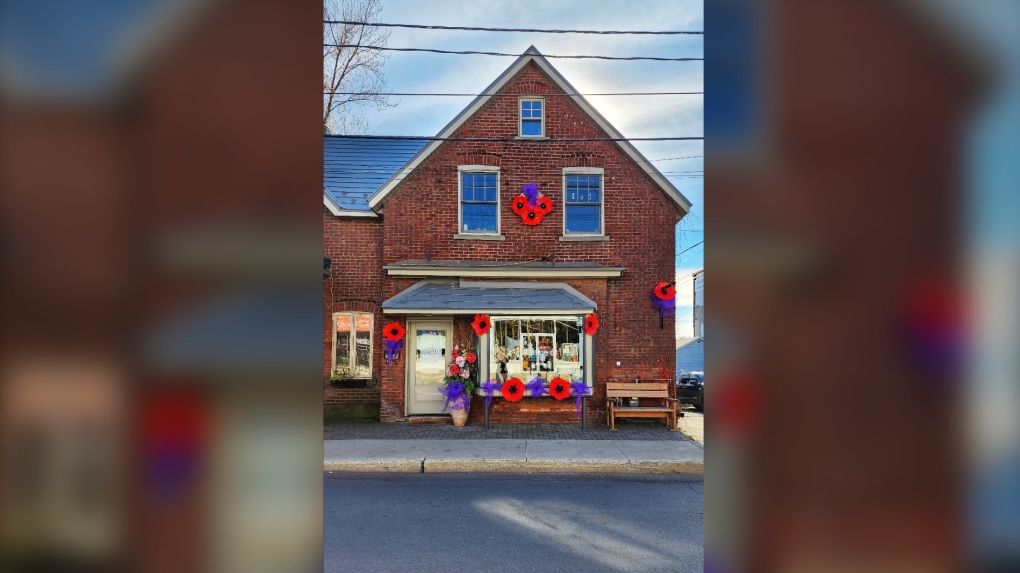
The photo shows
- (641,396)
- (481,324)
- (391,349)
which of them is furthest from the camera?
(391,349)

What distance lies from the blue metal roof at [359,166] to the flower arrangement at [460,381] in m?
4.51

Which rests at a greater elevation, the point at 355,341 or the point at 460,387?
the point at 355,341

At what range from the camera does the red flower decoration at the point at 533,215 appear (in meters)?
11.6

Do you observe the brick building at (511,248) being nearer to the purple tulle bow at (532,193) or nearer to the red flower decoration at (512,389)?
the purple tulle bow at (532,193)

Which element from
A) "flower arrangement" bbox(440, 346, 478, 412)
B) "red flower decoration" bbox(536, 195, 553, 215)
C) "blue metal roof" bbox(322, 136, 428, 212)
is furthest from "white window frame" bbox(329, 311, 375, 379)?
"red flower decoration" bbox(536, 195, 553, 215)

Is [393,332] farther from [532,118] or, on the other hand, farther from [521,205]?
[532,118]

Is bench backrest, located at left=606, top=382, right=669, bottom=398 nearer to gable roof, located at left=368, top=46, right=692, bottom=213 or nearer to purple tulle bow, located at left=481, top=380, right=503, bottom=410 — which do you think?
purple tulle bow, located at left=481, top=380, right=503, bottom=410

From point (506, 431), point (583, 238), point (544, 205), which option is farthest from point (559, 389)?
point (544, 205)

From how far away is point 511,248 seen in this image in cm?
1166

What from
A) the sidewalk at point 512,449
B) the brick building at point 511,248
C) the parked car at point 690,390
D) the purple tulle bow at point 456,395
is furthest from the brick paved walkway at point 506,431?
the parked car at point 690,390
